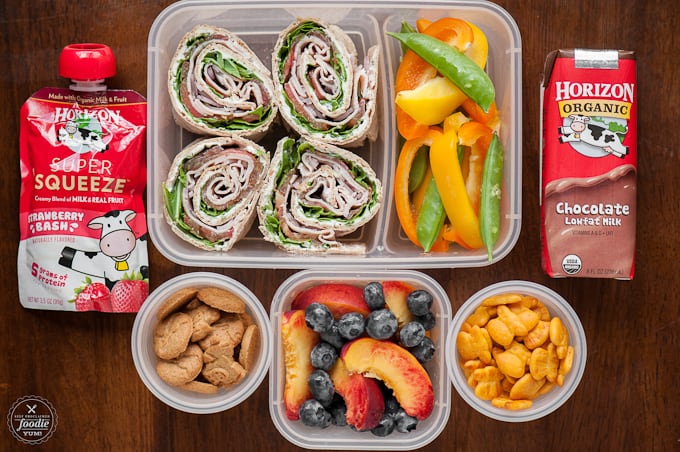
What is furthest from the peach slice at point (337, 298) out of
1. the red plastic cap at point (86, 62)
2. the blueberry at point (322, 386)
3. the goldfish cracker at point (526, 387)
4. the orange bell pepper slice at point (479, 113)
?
the red plastic cap at point (86, 62)

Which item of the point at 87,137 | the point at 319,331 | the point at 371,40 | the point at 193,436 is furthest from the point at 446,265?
the point at 87,137

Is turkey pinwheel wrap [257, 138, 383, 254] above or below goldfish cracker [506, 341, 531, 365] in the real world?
above

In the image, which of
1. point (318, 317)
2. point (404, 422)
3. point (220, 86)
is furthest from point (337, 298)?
point (220, 86)

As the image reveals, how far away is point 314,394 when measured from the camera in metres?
1.33

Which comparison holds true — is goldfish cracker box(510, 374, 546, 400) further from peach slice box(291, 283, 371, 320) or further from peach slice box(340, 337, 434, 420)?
peach slice box(291, 283, 371, 320)

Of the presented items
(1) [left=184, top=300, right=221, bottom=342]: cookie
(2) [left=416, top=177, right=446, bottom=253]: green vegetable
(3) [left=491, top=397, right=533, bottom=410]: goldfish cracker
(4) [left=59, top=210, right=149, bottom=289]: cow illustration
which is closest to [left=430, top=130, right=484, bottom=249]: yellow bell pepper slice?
(2) [left=416, top=177, right=446, bottom=253]: green vegetable

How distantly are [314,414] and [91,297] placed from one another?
0.54 m

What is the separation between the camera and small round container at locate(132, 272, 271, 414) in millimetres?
1392

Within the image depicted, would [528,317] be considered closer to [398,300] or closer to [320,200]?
[398,300]

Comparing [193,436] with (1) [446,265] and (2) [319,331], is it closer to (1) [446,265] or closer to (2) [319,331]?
(2) [319,331]

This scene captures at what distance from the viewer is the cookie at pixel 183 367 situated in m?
1.35

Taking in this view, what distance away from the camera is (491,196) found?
4.37 feet

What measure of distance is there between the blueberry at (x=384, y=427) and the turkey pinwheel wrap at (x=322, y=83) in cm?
56

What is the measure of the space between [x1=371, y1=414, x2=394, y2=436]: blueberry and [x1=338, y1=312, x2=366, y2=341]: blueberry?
178 mm
